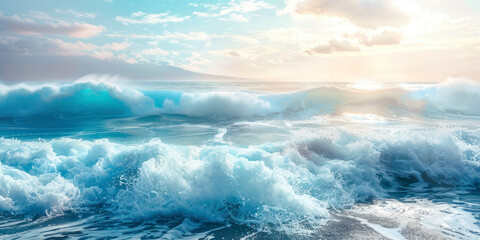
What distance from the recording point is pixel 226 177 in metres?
4.76

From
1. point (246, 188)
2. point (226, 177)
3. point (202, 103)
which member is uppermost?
point (202, 103)

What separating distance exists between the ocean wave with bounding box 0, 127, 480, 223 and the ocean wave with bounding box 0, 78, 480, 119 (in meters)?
9.46

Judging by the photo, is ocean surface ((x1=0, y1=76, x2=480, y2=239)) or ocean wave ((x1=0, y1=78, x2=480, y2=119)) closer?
ocean surface ((x1=0, y1=76, x2=480, y2=239))

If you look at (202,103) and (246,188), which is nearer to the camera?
(246,188)

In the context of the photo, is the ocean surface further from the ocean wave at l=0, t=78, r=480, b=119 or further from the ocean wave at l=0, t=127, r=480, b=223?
the ocean wave at l=0, t=78, r=480, b=119

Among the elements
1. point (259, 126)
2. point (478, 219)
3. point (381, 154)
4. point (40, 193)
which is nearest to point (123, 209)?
point (40, 193)

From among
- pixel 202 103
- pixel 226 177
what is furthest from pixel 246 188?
pixel 202 103

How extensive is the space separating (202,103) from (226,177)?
13.2 meters

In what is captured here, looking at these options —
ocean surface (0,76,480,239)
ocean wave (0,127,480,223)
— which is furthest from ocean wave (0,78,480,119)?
ocean wave (0,127,480,223)

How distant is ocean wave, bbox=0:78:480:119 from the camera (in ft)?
52.6

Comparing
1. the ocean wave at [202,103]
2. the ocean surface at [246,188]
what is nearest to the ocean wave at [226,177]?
the ocean surface at [246,188]

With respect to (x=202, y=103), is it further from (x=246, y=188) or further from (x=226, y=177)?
(x=246, y=188)

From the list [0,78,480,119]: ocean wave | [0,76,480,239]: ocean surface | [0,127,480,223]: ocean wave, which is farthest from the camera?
[0,78,480,119]: ocean wave

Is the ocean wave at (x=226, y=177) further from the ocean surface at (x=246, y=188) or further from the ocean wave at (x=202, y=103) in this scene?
the ocean wave at (x=202, y=103)
